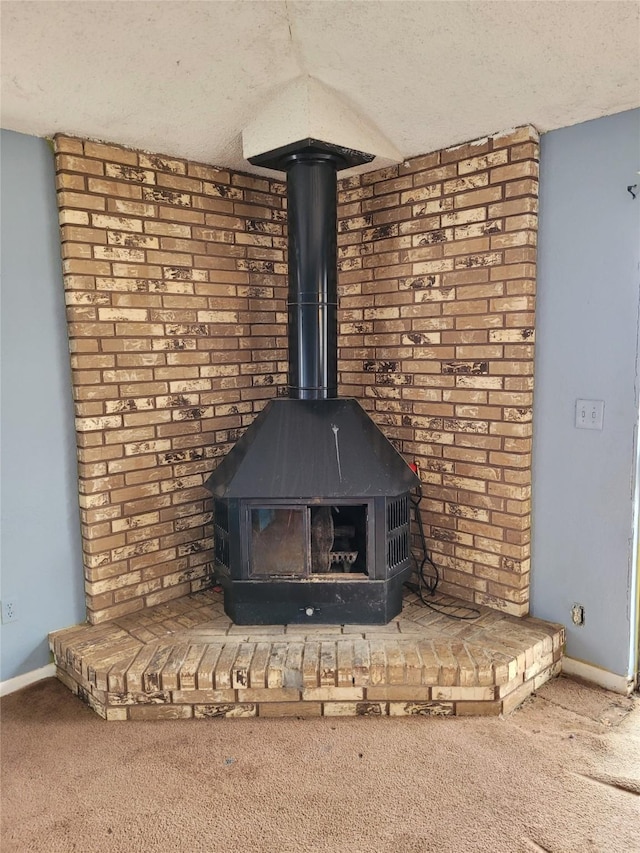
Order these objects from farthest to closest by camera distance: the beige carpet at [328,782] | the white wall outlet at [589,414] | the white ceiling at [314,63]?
the white wall outlet at [589,414] < the white ceiling at [314,63] < the beige carpet at [328,782]

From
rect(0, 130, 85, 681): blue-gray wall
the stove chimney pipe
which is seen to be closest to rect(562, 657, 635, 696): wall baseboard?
the stove chimney pipe

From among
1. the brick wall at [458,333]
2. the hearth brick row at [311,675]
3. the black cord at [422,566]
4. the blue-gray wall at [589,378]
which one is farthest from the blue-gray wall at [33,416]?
the blue-gray wall at [589,378]

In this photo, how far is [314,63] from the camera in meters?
2.14

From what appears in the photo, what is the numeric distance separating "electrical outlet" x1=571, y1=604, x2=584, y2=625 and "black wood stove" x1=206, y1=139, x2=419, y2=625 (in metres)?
0.68

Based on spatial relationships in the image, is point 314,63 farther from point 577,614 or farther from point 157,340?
point 577,614

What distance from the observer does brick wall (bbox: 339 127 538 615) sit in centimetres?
241

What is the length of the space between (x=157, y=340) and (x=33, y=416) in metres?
0.62

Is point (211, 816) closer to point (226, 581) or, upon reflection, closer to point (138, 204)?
point (226, 581)

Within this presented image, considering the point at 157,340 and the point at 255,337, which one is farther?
the point at 255,337

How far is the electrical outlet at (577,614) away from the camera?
2369 millimetres

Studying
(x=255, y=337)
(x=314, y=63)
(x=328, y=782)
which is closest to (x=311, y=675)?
(x=328, y=782)

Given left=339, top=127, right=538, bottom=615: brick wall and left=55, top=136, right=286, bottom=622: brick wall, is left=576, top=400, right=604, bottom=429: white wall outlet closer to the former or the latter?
left=339, top=127, right=538, bottom=615: brick wall

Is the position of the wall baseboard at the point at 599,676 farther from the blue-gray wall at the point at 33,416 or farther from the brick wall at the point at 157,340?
the blue-gray wall at the point at 33,416

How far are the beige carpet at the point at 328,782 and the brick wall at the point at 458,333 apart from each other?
2.09 feet
